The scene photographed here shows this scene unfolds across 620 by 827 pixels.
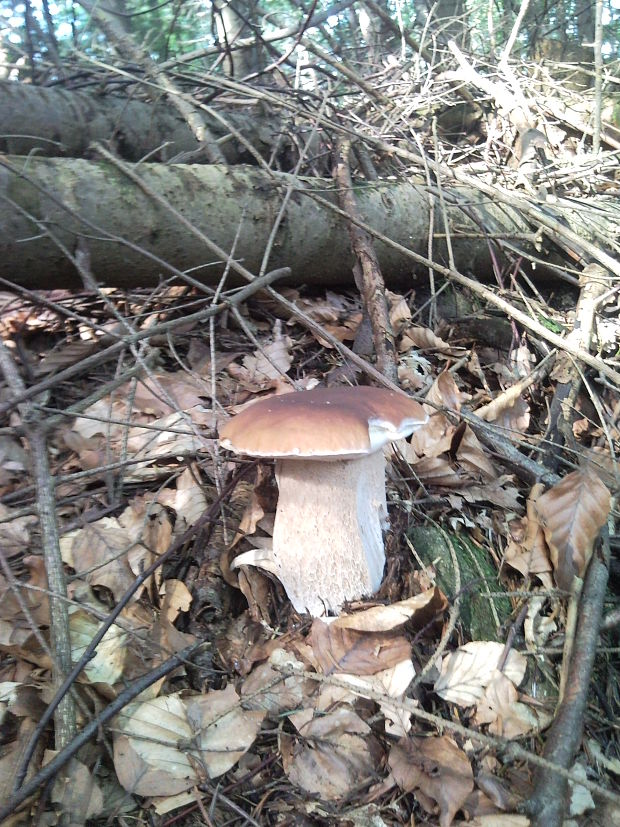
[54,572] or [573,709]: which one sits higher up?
[54,572]

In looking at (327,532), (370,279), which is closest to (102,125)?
(370,279)

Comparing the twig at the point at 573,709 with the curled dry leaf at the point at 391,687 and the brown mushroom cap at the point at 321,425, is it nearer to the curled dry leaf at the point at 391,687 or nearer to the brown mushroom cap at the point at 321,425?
the curled dry leaf at the point at 391,687

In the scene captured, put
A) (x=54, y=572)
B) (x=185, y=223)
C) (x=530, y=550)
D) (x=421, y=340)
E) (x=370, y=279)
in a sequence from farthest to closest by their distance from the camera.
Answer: (x=421, y=340) < (x=370, y=279) < (x=185, y=223) < (x=530, y=550) < (x=54, y=572)

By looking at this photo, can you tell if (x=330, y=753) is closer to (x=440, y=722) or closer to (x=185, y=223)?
(x=440, y=722)

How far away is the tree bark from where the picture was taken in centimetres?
226

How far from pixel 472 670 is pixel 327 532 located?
1.95 feet

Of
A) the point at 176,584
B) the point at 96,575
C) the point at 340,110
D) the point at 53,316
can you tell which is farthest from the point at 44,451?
the point at 340,110

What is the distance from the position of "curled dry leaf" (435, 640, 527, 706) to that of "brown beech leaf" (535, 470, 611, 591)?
332 mm

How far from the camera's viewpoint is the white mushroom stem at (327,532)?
163 centimetres

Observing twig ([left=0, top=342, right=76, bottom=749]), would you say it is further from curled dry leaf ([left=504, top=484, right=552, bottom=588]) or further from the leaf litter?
curled dry leaf ([left=504, top=484, right=552, bottom=588])

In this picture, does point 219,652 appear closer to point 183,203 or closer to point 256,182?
point 183,203

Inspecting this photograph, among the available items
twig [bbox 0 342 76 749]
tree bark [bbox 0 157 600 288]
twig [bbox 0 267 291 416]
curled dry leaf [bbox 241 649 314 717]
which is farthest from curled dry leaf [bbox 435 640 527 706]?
tree bark [bbox 0 157 600 288]

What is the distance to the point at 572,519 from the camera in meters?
1.85

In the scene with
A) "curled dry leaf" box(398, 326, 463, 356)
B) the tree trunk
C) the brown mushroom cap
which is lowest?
"curled dry leaf" box(398, 326, 463, 356)
